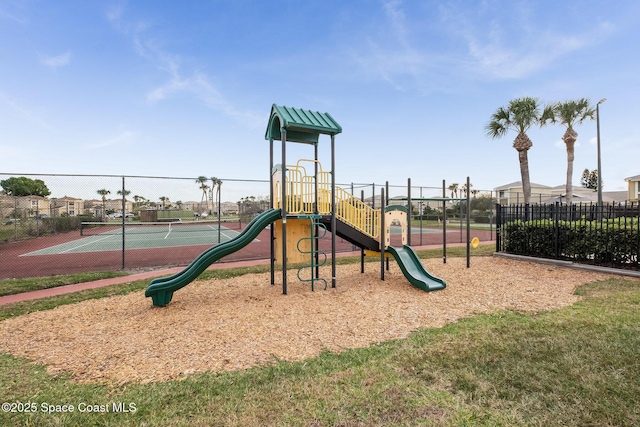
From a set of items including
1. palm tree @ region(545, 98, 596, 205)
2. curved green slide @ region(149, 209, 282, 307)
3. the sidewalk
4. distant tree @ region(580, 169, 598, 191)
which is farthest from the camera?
distant tree @ region(580, 169, 598, 191)

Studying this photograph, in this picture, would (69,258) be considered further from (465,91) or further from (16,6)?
(465,91)

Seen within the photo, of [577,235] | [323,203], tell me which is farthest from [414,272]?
[577,235]

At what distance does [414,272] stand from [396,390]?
439 cm

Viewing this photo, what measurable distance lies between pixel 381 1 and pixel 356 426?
1162cm

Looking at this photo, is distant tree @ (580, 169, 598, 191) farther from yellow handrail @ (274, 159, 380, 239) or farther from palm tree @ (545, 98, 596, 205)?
yellow handrail @ (274, 159, 380, 239)

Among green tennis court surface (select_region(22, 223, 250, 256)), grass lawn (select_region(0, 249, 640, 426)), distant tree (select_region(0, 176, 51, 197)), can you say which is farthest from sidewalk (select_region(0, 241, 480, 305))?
distant tree (select_region(0, 176, 51, 197))

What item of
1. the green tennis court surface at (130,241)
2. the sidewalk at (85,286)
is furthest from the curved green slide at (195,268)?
the green tennis court surface at (130,241)

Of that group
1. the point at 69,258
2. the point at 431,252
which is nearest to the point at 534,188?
the point at 431,252

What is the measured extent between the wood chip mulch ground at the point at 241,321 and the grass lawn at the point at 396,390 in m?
0.29

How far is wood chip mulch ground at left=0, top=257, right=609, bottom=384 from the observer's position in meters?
3.38

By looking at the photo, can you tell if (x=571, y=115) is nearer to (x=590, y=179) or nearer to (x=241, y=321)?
(x=241, y=321)

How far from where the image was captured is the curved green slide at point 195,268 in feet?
17.7

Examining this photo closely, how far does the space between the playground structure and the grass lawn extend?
9.31 feet

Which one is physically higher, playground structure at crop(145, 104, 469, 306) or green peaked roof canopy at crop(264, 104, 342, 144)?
green peaked roof canopy at crop(264, 104, 342, 144)
